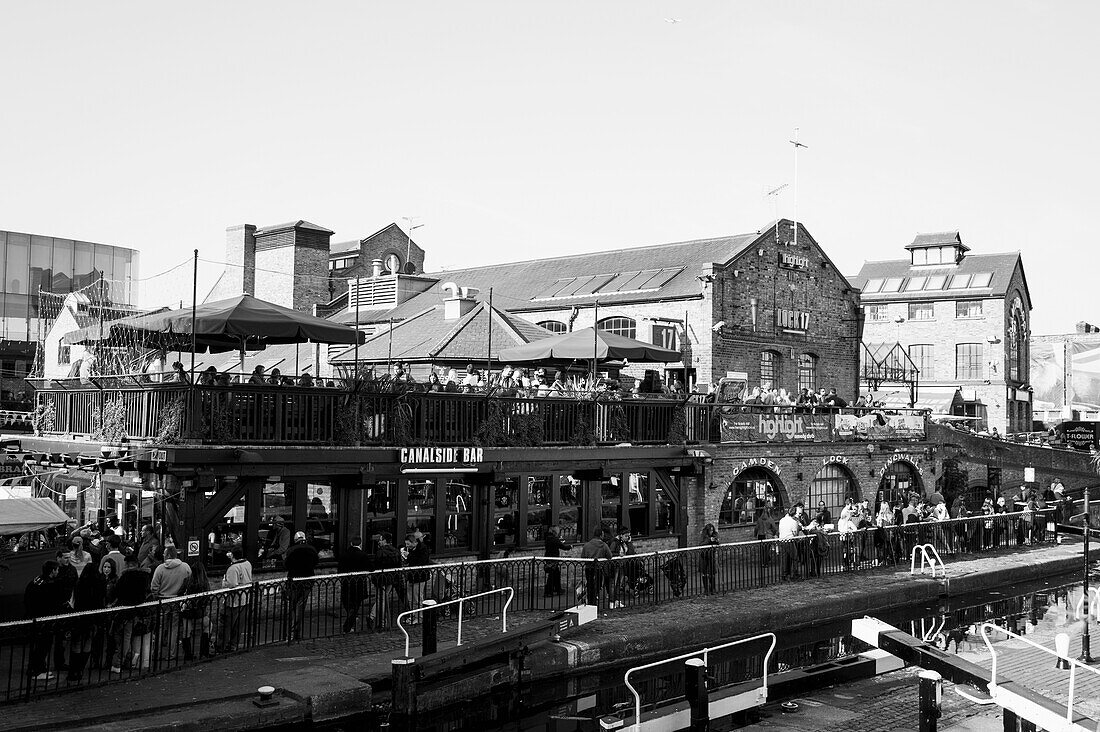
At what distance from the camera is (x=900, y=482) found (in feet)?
90.8

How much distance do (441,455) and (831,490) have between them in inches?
492

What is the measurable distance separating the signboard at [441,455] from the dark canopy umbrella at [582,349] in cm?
323

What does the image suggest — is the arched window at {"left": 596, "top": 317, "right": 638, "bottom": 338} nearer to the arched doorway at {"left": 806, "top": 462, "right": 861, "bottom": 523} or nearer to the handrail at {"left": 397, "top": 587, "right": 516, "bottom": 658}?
the arched doorway at {"left": 806, "top": 462, "right": 861, "bottom": 523}

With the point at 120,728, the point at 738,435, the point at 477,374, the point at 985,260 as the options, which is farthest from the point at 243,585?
the point at 985,260

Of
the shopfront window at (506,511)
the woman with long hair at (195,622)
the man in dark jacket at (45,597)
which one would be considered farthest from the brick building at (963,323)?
the man in dark jacket at (45,597)

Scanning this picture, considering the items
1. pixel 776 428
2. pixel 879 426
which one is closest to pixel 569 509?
pixel 776 428

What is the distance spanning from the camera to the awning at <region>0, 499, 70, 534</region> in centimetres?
1227

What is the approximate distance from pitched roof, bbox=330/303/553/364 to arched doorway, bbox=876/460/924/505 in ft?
35.0

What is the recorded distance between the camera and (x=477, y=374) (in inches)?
790

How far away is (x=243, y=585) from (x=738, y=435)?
42.4 ft

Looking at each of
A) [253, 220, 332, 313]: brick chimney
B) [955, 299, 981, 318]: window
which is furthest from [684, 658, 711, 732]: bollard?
[955, 299, 981, 318]: window

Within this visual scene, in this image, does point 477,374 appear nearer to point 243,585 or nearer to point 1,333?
point 243,585

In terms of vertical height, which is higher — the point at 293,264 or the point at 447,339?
the point at 293,264

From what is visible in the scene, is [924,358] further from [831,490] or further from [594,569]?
[594,569]
